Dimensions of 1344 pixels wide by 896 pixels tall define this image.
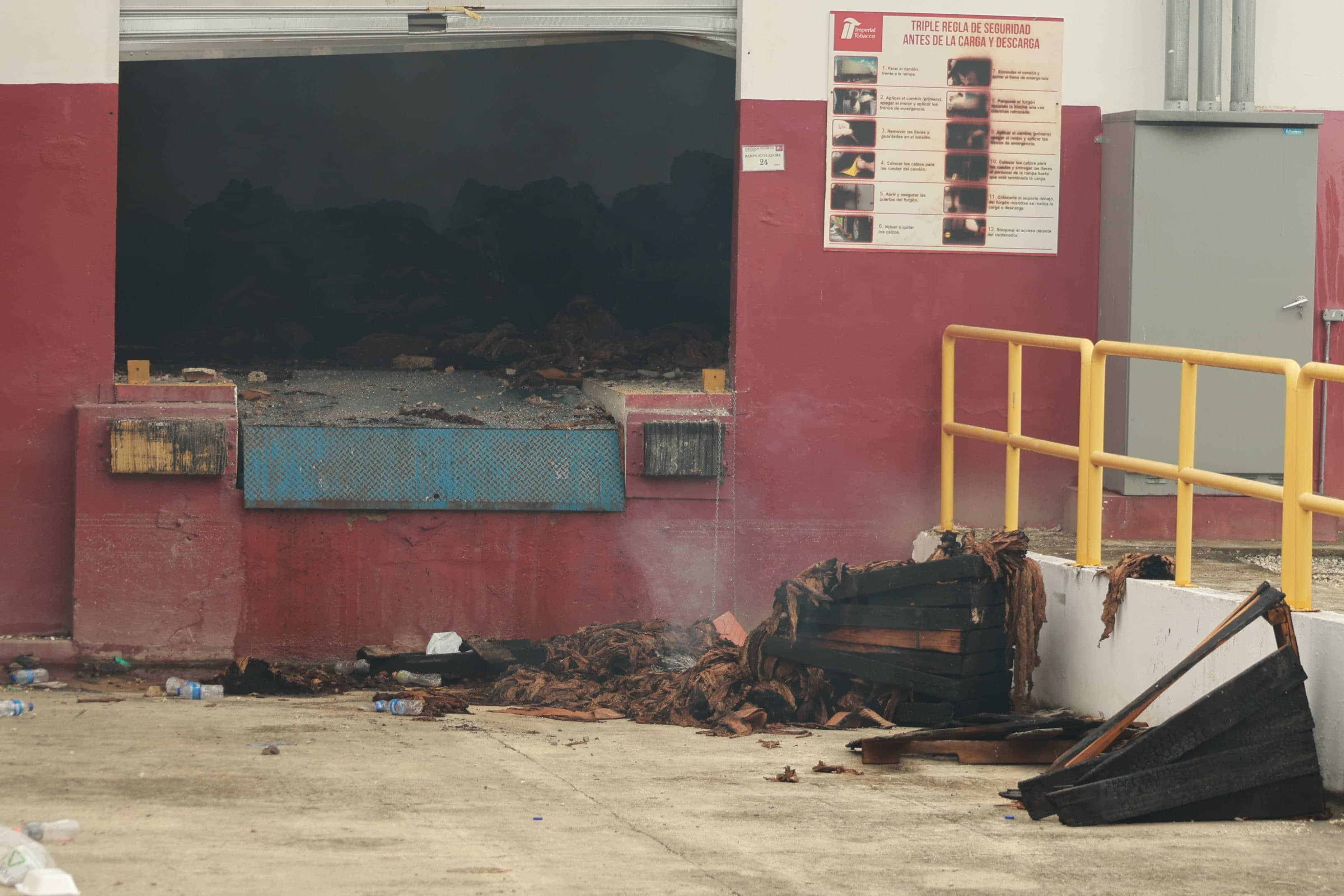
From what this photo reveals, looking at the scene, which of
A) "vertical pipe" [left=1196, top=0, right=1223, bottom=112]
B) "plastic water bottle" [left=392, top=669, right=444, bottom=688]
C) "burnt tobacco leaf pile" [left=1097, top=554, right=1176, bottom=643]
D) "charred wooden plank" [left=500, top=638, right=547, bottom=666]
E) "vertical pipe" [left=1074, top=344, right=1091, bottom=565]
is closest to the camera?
"burnt tobacco leaf pile" [left=1097, top=554, right=1176, bottom=643]

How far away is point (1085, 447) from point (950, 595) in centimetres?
96

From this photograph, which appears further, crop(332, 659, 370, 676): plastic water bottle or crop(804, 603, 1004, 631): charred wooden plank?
crop(332, 659, 370, 676): plastic water bottle

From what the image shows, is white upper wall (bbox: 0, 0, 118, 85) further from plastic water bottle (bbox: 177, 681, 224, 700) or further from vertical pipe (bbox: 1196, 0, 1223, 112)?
vertical pipe (bbox: 1196, 0, 1223, 112)

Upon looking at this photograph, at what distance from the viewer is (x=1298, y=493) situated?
5.93 meters

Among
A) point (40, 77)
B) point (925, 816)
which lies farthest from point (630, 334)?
point (925, 816)

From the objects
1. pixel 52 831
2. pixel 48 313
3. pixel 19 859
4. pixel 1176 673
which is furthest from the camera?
pixel 48 313

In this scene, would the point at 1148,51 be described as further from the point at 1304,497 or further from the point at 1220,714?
the point at 1220,714

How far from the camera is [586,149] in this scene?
1478 cm

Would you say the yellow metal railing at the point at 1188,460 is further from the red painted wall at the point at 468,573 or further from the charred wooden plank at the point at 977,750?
the red painted wall at the point at 468,573

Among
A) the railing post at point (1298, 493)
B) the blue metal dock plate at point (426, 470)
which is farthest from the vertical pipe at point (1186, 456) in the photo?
the blue metal dock plate at point (426, 470)

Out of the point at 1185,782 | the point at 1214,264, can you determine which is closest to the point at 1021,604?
the point at 1185,782

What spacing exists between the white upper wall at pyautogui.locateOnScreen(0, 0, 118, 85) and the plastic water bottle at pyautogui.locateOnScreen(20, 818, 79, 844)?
5.30 meters

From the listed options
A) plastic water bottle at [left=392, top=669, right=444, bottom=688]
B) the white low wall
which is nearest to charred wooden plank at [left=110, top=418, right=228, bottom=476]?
plastic water bottle at [left=392, top=669, right=444, bottom=688]

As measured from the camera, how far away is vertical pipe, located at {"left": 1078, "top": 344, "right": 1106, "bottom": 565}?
7.35m
